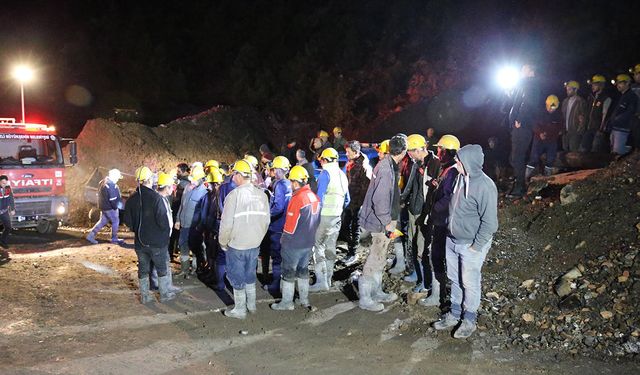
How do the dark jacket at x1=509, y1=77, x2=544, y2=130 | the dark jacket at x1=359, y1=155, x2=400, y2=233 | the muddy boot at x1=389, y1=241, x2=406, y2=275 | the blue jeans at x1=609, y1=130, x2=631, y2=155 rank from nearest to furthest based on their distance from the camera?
the dark jacket at x1=359, y1=155, x2=400, y2=233, the muddy boot at x1=389, y1=241, x2=406, y2=275, the blue jeans at x1=609, y1=130, x2=631, y2=155, the dark jacket at x1=509, y1=77, x2=544, y2=130

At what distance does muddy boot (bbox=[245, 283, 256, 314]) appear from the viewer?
711 cm

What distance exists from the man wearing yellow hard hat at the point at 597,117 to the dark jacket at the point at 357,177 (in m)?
5.27

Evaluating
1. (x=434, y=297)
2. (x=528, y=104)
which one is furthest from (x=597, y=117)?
(x=434, y=297)

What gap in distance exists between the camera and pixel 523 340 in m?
6.02

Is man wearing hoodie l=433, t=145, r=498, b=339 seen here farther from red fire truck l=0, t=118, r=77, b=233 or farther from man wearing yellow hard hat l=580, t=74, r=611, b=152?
red fire truck l=0, t=118, r=77, b=233

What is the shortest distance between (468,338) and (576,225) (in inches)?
132

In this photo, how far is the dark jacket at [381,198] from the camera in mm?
6801

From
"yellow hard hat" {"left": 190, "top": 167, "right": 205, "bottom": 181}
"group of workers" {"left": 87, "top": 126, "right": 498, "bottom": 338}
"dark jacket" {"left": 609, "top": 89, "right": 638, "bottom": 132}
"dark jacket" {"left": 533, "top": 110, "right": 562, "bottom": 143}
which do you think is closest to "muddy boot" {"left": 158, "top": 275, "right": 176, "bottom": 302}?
"group of workers" {"left": 87, "top": 126, "right": 498, "bottom": 338}

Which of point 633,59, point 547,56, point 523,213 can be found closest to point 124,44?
point 547,56

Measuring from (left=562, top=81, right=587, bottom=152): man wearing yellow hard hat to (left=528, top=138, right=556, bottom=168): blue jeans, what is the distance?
594 mm

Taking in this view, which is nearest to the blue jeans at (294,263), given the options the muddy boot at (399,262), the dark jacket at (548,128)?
the muddy boot at (399,262)

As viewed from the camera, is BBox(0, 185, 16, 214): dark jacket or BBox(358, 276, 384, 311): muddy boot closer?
BBox(358, 276, 384, 311): muddy boot

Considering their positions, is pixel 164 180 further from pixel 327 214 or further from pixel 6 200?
pixel 6 200

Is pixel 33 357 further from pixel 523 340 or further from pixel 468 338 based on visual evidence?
pixel 523 340
